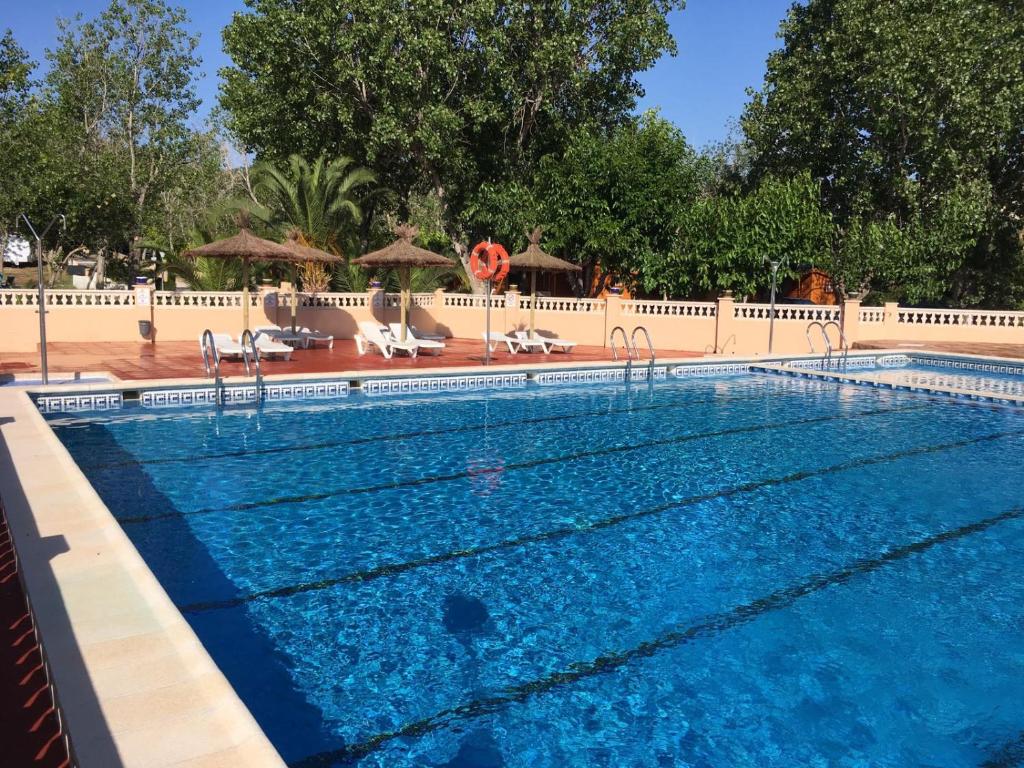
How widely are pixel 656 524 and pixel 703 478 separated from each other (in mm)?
1803

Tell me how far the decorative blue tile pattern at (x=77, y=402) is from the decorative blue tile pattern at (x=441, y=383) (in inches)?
152

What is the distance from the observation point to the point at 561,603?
219 inches

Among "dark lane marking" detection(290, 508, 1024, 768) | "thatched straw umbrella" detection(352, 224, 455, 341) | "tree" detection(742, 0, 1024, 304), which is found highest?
"tree" detection(742, 0, 1024, 304)

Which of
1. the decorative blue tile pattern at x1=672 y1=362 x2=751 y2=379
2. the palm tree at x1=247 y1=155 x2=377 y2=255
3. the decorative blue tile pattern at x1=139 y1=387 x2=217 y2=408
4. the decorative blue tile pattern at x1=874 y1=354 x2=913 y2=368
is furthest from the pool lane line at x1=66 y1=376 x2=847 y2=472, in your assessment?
the palm tree at x1=247 y1=155 x2=377 y2=255

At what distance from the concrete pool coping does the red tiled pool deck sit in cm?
792

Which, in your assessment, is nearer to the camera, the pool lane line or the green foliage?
the pool lane line

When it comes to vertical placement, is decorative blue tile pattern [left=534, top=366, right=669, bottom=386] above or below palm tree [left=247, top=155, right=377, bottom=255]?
below

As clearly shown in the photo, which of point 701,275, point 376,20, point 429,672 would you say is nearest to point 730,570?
point 429,672

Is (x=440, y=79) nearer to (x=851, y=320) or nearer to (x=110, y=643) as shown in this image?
(x=851, y=320)

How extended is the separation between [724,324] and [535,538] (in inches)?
610

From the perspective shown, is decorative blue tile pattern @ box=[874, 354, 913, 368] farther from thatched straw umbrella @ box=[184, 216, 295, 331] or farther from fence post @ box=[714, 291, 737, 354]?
thatched straw umbrella @ box=[184, 216, 295, 331]

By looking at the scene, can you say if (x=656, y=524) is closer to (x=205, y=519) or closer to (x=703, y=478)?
(x=703, y=478)

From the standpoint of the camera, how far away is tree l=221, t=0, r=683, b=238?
2294 cm

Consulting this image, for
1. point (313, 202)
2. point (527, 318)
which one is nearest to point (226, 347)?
Result: point (313, 202)
